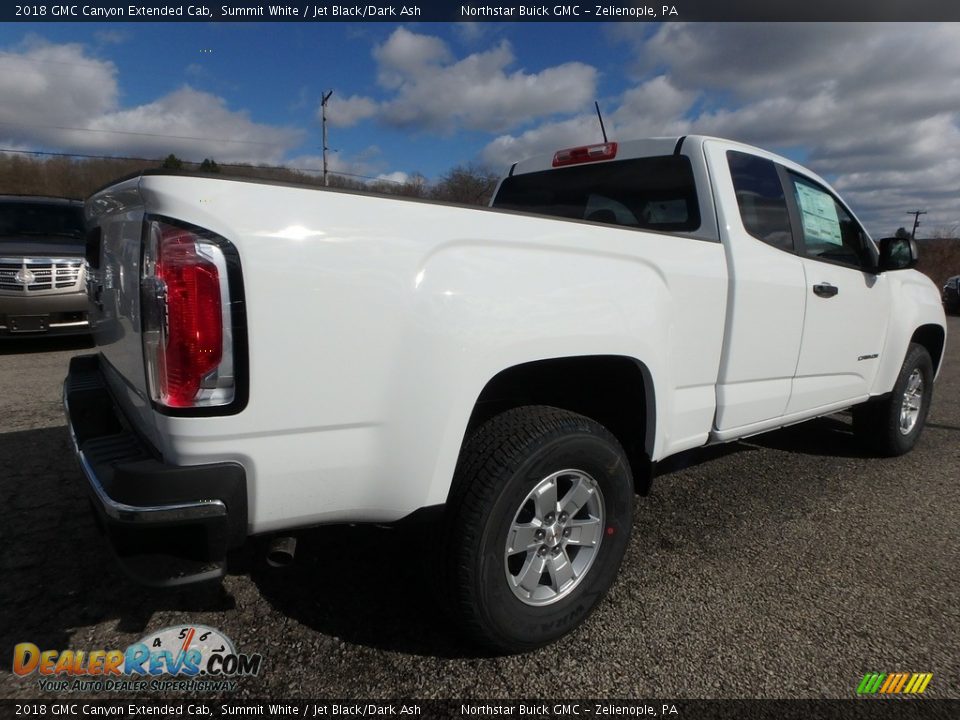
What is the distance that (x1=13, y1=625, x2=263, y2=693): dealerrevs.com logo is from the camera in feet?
6.44

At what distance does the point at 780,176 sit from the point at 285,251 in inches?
110

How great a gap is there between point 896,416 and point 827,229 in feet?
5.09

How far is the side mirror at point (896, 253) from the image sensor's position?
12.0 feet

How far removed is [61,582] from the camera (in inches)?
98.2

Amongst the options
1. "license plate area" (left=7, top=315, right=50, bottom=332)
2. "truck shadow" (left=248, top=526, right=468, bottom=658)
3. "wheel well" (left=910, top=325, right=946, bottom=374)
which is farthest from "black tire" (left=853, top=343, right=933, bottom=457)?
"license plate area" (left=7, top=315, right=50, bottom=332)

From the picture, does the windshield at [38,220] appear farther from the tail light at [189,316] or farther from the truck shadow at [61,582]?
the tail light at [189,316]

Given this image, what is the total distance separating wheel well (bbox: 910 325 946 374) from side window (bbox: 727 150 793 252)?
204 cm

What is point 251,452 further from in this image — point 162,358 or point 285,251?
point 285,251

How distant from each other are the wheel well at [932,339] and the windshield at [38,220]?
30.3ft

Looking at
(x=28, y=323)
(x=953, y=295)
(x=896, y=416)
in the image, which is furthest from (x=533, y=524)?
(x=953, y=295)

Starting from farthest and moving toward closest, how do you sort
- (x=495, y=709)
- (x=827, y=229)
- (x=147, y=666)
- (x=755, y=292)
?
(x=827, y=229) → (x=755, y=292) → (x=147, y=666) → (x=495, y=709)

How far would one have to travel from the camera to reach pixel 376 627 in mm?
2268

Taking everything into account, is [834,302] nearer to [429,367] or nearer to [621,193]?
[621,193]

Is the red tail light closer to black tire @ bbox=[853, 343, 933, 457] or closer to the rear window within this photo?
the rear window
